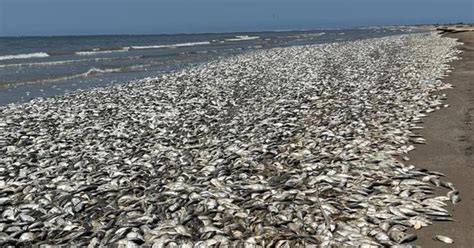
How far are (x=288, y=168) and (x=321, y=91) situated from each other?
9.28 metres

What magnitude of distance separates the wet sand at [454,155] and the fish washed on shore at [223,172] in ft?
0.69

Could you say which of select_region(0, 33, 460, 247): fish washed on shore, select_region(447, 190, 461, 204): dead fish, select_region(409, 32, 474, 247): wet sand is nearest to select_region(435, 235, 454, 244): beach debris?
select_region(409, 32, 474, 247): wet sand

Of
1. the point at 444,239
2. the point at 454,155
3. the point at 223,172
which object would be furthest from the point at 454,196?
the point at 223,172

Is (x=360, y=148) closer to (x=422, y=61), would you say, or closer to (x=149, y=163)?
(x=149, y=163)

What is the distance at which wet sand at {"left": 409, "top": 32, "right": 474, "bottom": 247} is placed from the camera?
5.94 meters

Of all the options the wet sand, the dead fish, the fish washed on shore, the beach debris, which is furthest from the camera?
the dead fish

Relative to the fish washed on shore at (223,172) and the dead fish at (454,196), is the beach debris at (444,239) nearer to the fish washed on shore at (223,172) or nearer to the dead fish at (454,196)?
the fish washed on shore at (223,172)

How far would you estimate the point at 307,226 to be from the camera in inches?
239

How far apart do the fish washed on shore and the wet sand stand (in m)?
0.21

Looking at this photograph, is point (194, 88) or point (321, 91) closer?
point (321, 91)

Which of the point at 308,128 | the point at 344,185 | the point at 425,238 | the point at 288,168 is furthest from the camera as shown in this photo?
the point at 308,128

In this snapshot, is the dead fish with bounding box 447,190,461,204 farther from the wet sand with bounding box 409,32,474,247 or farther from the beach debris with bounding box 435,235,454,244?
the beach debris with bounding box 435,235,454,244

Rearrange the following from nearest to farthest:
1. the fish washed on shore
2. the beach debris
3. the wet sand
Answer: the beach debris → the wet sand → the fish washed on shore

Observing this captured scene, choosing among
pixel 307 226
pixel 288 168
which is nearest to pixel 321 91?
pixel 288 168
